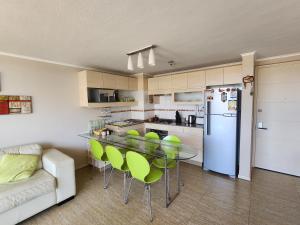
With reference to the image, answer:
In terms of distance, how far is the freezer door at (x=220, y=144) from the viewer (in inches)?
116

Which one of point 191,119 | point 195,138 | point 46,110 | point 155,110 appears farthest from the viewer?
point 155,110

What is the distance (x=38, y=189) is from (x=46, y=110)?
1493 mm

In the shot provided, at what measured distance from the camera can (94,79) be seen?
3.36 m

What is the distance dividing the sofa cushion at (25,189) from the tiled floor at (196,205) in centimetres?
34

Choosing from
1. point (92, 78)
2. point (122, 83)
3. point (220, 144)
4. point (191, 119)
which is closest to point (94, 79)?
point (92, 78)

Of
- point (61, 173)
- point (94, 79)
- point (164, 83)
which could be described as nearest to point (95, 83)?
point (94, 79)

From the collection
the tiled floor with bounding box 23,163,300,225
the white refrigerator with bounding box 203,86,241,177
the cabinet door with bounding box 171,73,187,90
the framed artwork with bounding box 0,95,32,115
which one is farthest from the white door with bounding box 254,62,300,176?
the framed artwork with bounding box 0,95,32,115

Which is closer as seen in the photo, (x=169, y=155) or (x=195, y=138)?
(x=169, y=155)

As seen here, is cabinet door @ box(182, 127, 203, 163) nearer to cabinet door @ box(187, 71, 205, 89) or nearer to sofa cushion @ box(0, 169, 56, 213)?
cabinet door @ box(187, 71, 205, 89)

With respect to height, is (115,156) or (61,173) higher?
(115,156)

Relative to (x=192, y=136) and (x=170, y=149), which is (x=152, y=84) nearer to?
(x=192, y=136)

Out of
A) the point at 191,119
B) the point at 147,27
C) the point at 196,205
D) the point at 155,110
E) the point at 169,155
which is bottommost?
the point at 196,205

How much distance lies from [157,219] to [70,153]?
90.5 inches

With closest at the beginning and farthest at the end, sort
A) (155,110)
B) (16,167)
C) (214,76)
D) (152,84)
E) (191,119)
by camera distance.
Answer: (16,167) < (214,76) < (191,119) < (152,84) < (155,110)
